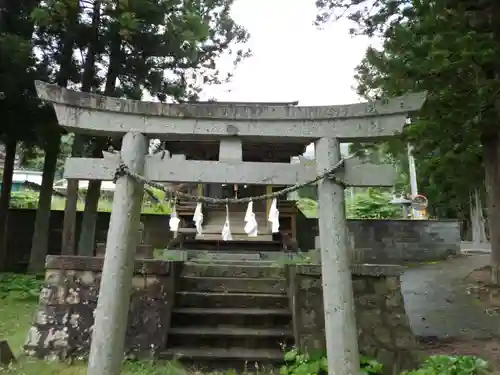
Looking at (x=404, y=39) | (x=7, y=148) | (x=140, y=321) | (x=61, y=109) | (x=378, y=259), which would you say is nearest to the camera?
(x=61, y=109)

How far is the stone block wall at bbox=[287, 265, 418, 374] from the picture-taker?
5383 mm

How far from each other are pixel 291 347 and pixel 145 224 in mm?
10586

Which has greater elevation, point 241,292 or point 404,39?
point 404,39

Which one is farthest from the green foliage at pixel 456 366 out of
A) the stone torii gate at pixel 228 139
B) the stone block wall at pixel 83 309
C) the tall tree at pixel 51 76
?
the tall tree at pixel 51 76

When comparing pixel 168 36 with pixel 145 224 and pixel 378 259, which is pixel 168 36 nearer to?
pixel 145 224

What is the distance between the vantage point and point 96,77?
12164 mm

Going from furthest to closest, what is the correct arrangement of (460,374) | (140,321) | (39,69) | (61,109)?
(39,69) < (140,321) < (61,109) < (460,374)

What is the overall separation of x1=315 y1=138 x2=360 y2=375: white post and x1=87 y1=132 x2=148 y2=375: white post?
73.5 inches

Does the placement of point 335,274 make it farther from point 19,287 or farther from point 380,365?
point 19,287

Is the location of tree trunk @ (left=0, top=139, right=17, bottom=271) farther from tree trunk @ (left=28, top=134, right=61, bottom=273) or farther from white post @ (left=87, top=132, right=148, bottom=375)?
white post @ (left=87, top=132, right=148, bottom=375)

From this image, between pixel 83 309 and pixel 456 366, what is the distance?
442cm

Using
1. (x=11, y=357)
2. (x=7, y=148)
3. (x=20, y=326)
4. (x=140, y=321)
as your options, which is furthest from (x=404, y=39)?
(x=7, y=148)

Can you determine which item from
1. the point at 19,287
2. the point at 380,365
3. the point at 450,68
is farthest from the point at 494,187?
the point at 19,287

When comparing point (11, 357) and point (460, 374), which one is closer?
point (460, 374)
